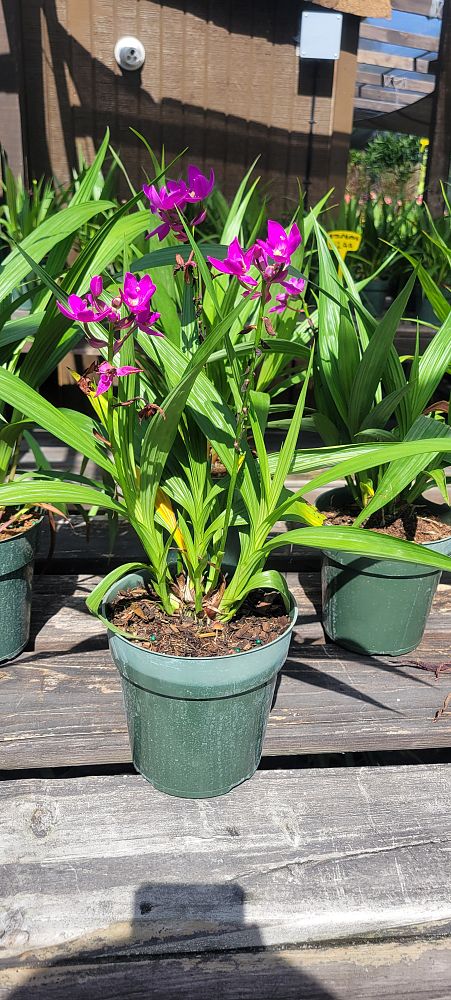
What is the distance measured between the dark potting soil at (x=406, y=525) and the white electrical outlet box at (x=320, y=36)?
7.01 ft

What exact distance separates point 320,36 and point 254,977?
2949 mm

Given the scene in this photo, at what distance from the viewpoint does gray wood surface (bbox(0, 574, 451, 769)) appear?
1.01 m

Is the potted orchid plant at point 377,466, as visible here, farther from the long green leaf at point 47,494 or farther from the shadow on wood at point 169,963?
the shadow on wood at point 169,963

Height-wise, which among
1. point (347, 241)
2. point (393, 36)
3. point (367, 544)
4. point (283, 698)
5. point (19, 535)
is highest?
point (393, 36)

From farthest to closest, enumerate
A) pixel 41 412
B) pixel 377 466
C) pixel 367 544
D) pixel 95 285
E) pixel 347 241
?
pixel 347 241 → pixel 377 466 → pixel 41 412 → pixel 367 544 → pixel 95 285

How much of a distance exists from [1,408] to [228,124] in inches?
114

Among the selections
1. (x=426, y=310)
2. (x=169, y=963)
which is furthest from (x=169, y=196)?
(x=426, y=310)

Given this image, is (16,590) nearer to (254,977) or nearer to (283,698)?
(283,698)

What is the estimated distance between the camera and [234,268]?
0.76 meters

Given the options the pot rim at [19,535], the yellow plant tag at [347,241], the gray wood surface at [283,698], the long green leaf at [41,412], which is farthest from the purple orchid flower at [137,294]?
the yellow plant tag at [347,241]

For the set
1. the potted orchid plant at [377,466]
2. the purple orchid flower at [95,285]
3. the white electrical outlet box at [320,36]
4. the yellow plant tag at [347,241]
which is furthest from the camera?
the white electrical outlet box at [320,36]

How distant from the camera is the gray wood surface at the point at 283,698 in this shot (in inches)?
39.9

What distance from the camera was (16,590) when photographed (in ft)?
3.73

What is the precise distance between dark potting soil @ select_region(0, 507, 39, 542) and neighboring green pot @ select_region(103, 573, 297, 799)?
0.95 ft
